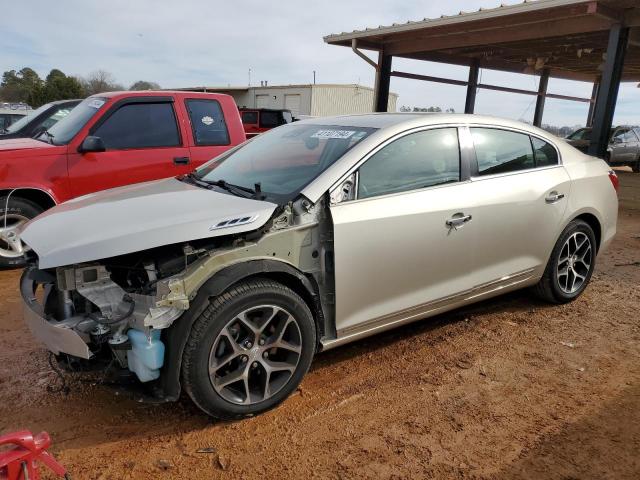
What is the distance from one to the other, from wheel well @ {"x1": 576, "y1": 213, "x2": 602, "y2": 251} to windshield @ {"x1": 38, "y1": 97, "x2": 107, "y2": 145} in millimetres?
5063

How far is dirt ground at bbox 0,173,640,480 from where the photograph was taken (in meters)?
2.46

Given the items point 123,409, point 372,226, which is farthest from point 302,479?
point 372,226

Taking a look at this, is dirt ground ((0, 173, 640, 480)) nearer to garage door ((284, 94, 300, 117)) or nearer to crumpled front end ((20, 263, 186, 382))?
crumpled front end ((20, 263, 186, 382))

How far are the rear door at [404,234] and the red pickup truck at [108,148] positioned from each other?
3298 mm

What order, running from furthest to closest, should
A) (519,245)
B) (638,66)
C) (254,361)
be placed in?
(638,66) < (519,245) < (254,361)

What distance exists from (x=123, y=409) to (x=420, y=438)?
1.68 m

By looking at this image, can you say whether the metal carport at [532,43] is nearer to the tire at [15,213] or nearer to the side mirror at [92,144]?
the side mirror at [92,144]

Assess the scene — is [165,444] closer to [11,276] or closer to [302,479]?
[302,479]

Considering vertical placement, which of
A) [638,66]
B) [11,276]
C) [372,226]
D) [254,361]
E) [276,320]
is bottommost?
[11,276]

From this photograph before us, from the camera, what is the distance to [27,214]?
528 centimetres

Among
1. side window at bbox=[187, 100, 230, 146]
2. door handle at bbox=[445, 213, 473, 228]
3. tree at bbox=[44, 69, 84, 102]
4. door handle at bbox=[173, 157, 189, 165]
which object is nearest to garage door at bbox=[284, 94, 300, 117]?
tree at bbox=[44, 69, 84, 102]

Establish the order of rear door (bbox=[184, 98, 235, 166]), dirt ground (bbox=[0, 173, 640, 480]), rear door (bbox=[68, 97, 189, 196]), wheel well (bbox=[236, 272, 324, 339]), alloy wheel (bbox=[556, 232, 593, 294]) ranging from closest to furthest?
dirt ground (bbox=[0, 173, 640, 480]), wheel well (bbox=[236, 272, 324, 339]), alloy wheel (bbox=[556, 232, 593, 294]), rear door (bbox=[68, 97, 189, 196]), rear door (bbox=[184, 98, 235, 166])

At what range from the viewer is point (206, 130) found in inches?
242

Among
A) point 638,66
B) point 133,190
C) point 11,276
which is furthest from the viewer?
point 638,66
